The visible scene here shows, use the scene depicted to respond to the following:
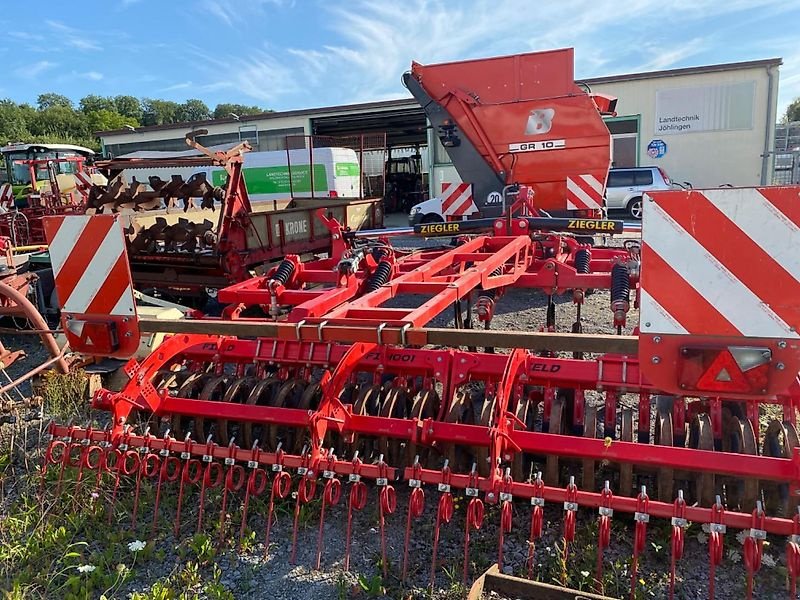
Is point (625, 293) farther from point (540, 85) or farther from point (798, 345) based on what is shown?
point (540, 85)

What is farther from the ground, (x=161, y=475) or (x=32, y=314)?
(x=32, y=314)

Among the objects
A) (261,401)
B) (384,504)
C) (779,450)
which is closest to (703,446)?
(779,450)

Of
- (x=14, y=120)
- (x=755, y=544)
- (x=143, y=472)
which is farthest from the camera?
(x=14, y=120)

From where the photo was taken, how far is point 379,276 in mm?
3936

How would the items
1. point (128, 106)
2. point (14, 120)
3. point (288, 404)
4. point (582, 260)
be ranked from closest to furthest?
point (288, 404), point (582, 260), point (14, 120), point (128, 106)

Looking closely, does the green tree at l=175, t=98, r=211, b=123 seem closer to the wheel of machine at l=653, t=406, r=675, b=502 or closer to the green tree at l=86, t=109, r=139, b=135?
the green tree at l=86, t=109, r=139, b=135

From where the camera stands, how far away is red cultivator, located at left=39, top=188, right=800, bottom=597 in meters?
1.97

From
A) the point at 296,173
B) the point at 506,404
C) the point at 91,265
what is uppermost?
the point at 296,173

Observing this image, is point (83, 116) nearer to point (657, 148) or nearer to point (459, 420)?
point (657, 148)

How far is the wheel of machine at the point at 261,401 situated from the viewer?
124 inches

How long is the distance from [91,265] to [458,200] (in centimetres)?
518

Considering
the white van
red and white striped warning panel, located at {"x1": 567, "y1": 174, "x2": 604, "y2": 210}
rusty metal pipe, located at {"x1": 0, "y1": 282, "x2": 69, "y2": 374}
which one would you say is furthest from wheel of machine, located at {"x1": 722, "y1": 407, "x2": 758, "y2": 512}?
the white van

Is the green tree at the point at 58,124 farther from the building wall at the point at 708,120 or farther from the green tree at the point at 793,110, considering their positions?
the green tree at the point at 793,110

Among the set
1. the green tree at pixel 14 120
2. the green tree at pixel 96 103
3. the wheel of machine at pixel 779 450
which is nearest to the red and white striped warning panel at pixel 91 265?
the wheel of machine at pixel 779 450
